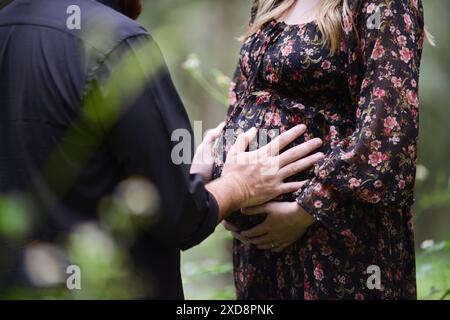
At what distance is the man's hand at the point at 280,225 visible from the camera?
6.60 feet

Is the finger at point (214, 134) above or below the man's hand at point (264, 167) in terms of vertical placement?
above

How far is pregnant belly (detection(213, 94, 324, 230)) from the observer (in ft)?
6.88

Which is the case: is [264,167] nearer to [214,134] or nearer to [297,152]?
[297,152]

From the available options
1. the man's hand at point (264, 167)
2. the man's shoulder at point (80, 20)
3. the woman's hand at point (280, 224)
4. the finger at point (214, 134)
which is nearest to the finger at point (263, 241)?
the woman's hand at point (280, 224)

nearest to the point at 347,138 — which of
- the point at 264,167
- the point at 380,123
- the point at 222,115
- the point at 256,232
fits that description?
the point at 380,123

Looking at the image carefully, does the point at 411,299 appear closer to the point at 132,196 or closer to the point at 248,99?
the point at 248,99

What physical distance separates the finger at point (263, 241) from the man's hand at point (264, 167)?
0.13m

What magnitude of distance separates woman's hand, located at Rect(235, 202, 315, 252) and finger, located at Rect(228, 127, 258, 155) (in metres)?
0.18

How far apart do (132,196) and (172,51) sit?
509cm

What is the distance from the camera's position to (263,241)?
212 cm

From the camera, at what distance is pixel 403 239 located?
84.0 inches

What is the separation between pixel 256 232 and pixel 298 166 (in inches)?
9.3

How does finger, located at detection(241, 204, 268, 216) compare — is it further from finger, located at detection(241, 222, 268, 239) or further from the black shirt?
the black shirt

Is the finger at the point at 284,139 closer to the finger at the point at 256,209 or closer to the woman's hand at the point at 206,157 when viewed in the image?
the finger at the point at 256,209
